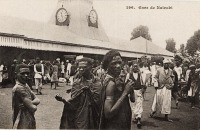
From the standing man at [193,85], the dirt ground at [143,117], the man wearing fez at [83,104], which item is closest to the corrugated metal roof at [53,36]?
the standing man at [193,85]

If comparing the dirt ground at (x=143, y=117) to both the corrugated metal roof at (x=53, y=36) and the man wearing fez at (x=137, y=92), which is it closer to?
the man wearing fez at (x=137, y=92)

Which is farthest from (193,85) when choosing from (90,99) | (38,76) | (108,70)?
(108,70)

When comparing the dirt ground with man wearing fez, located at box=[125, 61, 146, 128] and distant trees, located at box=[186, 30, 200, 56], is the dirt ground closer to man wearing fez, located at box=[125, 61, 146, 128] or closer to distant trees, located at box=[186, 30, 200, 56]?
man wearing fez, located at box=[125, 61, 146, 128]

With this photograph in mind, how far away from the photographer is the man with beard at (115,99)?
2.47 m

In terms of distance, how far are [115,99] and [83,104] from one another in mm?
713

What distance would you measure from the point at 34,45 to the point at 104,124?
7011 millimetres

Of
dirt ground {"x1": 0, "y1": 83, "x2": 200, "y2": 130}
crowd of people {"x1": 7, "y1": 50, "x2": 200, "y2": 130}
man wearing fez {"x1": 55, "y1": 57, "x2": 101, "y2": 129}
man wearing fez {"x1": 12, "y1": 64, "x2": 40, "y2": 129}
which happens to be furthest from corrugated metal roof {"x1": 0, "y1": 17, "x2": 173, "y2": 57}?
man wearing fez {"x1": 12, "y1": 64, "x2": 40, "y2": 129}

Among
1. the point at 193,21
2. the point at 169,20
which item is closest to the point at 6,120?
the point at 169,20

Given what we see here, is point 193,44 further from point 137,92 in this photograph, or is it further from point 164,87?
point 137,92

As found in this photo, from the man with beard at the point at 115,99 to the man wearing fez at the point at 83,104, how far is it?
1.89ft

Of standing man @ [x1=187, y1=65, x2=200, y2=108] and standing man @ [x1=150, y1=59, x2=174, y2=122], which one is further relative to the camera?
standing man @ [x1=187, y1=65, x2=200, y2=108]

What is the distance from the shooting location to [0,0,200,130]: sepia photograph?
2740 mm

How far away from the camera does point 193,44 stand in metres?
5.45

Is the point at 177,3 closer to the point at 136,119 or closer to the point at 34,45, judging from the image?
the point at 136,119
